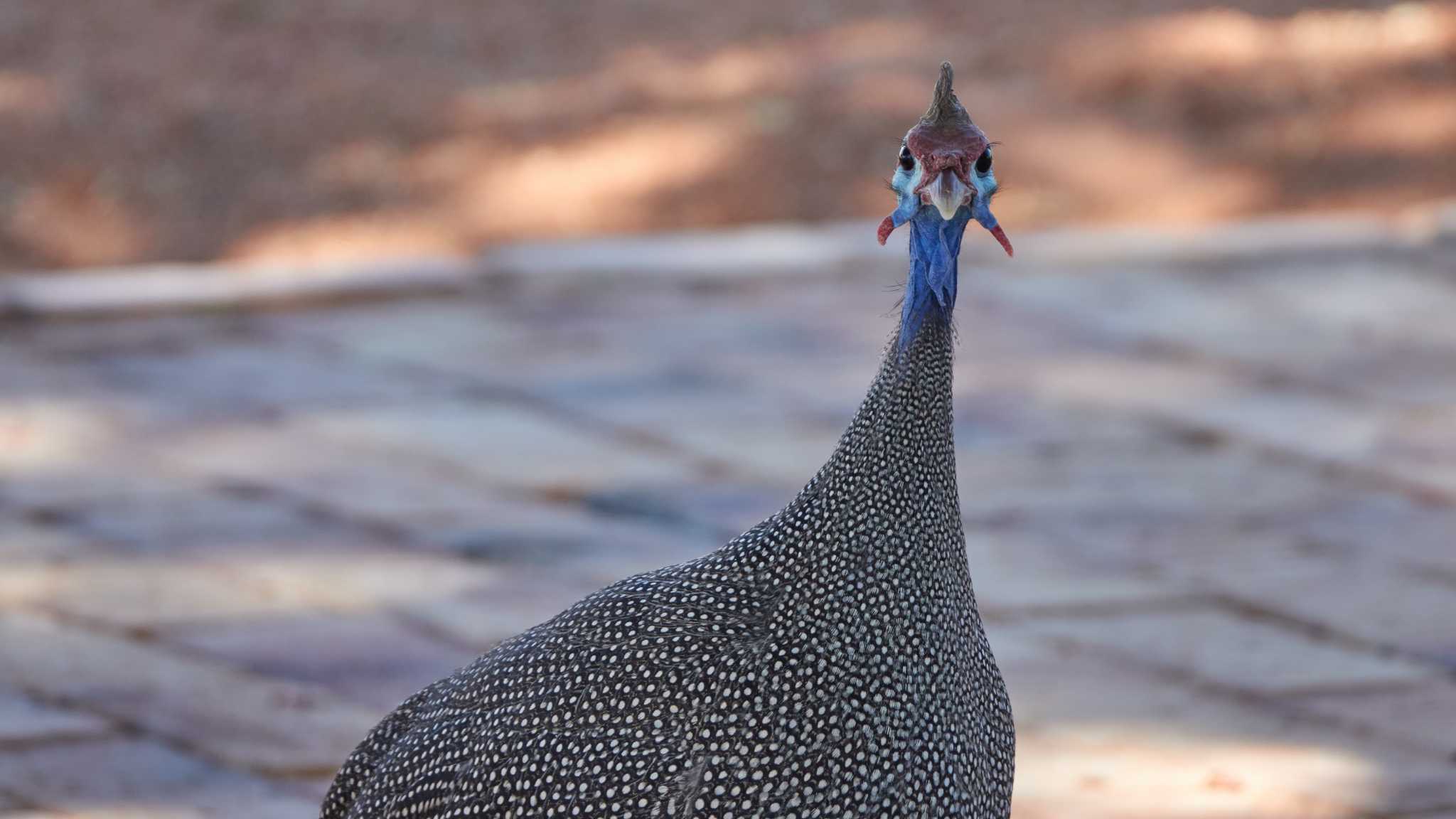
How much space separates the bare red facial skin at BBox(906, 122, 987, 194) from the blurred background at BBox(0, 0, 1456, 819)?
1516 millimetres

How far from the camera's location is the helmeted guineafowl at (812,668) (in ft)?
8.10

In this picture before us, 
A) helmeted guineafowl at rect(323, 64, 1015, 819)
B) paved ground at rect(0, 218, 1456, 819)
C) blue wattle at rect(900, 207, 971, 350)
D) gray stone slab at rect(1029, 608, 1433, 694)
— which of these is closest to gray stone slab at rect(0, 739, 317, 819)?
paved ground at rect(0, 218, 1456, 819)

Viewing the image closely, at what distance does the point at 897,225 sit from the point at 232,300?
4528mm

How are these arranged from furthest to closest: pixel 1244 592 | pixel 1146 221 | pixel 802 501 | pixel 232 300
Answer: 1. pixel 1146 221
2. pixel 232 300
3. pixel 1244 592
4. pixel 802 501

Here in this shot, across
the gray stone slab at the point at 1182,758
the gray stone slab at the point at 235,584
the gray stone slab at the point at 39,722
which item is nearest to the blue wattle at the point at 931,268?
the gray stone slab at the point at 1182,758

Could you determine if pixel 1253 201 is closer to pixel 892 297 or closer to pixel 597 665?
pixel 892 297

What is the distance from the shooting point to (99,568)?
4.61 metres

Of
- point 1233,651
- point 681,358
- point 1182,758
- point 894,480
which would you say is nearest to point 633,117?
point 681,358

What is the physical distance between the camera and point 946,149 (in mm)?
2400

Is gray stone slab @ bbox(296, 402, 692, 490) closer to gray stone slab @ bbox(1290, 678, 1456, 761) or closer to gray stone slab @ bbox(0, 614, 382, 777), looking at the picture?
gray stone slab @ bbox(0, 614, 382, 777)

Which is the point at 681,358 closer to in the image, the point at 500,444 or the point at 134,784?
the point at 500,444

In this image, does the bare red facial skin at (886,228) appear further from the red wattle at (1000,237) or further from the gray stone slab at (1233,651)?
the gray stone slab at (1233,651)

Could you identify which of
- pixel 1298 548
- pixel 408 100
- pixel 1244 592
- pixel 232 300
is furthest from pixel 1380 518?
pixel 408 100

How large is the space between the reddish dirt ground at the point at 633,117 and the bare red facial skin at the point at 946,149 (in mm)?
5573
